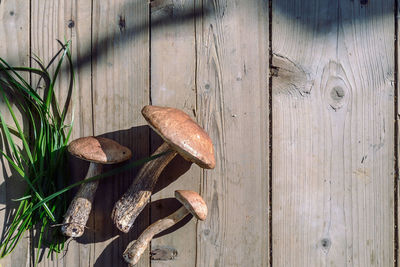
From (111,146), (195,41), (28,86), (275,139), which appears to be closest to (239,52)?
(195,41)

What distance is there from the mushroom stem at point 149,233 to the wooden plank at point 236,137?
0.49 feet

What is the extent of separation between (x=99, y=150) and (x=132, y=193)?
0.25 metres

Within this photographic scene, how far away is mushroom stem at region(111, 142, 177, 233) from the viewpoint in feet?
5.64

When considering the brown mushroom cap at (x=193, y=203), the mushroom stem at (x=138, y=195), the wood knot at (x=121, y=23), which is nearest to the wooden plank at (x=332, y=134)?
the brown mushroom cap at (x=193, y=203)

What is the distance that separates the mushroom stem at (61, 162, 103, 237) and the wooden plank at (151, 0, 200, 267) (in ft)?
0.93

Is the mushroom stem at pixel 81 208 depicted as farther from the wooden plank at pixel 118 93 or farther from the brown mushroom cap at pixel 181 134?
the brown mushroom cap at pixel 181 134

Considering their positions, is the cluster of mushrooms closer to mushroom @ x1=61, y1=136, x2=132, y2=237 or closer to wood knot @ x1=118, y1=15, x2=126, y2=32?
mushroom @ x1=61, y1=136, x2=132, y2=237

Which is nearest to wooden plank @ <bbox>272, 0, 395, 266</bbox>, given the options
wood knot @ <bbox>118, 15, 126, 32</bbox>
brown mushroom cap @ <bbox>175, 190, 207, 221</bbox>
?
brown mushroom cap @ <bbox>175, 190, 207, 221</bbox>

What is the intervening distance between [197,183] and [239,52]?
64cm

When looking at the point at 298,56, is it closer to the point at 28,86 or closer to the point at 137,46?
the point at 137,46

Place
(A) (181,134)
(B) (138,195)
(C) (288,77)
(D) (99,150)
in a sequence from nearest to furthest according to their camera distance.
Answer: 1. (A) (181,134)
2. (D) (99,150)
3. (B) (138,195)
4. (C) (288,77)

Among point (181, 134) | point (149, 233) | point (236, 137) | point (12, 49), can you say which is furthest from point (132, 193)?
point (12, 49)

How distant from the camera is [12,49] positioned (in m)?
1.84

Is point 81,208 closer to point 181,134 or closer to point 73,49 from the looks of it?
point 181,134
